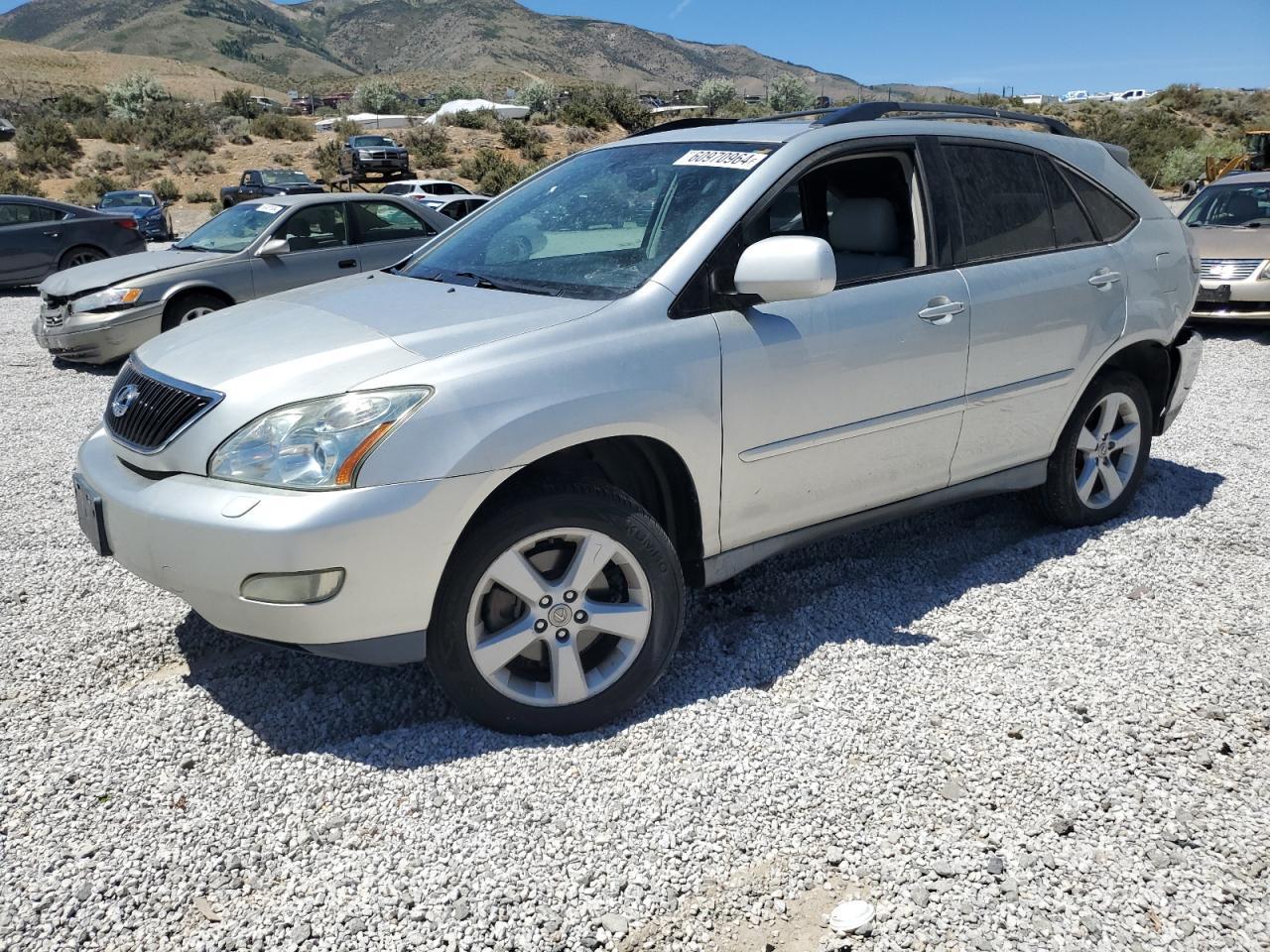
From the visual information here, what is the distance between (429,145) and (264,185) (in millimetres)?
13876

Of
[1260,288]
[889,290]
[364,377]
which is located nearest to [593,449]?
[364,377]

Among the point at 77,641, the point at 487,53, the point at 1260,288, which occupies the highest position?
the point at 487,53

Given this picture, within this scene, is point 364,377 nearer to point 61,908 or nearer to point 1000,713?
point 61,908

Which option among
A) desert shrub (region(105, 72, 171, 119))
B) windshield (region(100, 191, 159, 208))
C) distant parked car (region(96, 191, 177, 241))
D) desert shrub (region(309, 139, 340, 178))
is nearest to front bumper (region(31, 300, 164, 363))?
distant parked car (region(96, 191, 177, 241))

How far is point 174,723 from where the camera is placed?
309 cm

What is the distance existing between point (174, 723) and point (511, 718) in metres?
1.06

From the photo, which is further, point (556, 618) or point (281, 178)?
point (281, 178)

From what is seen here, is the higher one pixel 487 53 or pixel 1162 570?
pixel 487 53

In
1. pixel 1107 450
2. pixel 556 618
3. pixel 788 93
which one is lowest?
pixel 556 618

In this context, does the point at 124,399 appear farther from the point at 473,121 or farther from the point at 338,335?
the point at 473,121

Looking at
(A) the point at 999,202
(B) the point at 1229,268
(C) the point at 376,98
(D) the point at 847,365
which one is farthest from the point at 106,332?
(C) the point at 376,98

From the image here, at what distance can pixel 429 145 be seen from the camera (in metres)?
41.3

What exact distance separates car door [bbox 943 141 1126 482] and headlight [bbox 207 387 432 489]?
2.26 meters

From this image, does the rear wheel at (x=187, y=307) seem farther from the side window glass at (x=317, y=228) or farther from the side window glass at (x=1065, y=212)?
the side window glass at (x=1065, y=212)
